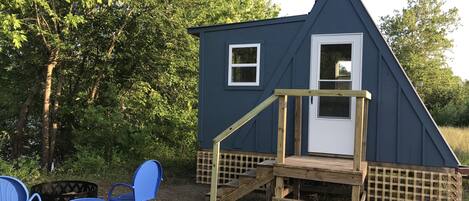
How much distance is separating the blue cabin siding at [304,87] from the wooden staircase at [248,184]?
1.51 m

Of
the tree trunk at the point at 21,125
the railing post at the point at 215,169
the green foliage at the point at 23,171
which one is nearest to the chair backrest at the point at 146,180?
the railing post at the point at 215,169

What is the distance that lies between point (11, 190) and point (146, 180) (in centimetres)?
144

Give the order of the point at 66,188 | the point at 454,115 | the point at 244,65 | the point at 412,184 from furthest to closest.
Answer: the point at 454,115, the point at 244,65, the point at 412,184, the point at 66,188

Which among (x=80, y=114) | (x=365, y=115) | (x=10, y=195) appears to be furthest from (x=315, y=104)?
(x=80, y=114)

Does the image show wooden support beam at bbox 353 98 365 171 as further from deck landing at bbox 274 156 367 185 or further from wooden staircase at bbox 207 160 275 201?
wooden staircase at bbox 207 160 275 201

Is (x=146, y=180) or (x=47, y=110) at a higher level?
(x=47, y=110)

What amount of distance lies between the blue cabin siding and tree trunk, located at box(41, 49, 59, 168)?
426 cm

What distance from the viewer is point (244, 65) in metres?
8.53

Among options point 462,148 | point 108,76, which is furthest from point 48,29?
point 462,148

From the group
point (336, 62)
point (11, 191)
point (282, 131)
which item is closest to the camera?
point (11, 191)

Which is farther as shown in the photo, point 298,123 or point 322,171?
point 298,123

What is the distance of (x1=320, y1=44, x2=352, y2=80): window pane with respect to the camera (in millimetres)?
7578

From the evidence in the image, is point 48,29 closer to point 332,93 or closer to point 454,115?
point 332,93

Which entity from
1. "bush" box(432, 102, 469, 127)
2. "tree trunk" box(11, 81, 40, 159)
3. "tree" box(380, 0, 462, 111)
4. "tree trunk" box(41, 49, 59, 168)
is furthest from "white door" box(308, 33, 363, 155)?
"tree" box(380, 0, 462, 111)
